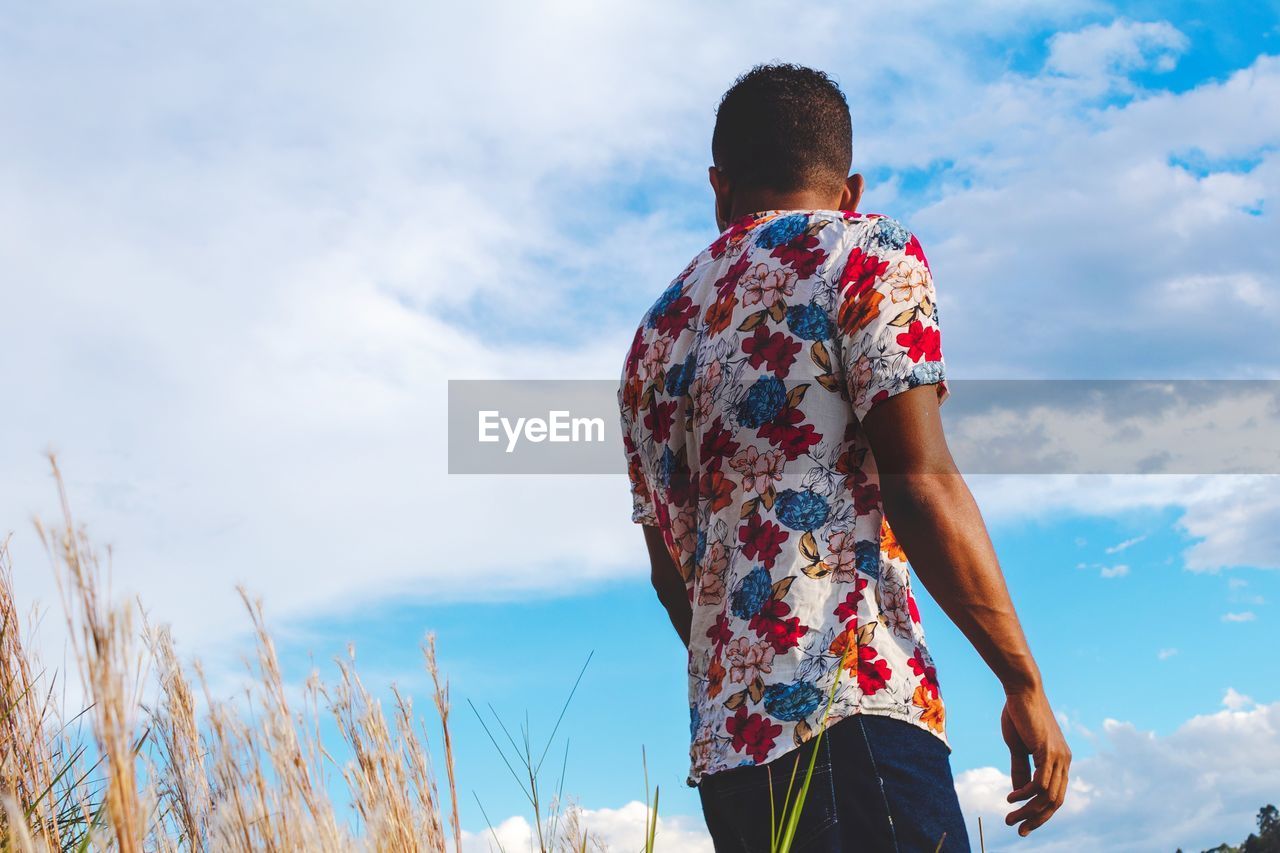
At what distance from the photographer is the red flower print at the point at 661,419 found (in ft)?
6.59

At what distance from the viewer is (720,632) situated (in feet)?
5.87

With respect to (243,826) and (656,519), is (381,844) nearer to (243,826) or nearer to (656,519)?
(243,826)

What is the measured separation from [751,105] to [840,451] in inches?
31.3

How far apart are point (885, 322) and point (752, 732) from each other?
0.68m

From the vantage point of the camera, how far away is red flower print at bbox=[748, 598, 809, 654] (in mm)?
1667

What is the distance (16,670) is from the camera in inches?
125

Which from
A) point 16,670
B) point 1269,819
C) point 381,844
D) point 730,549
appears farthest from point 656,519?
point 1269,819

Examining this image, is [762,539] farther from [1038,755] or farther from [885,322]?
[1038,755]

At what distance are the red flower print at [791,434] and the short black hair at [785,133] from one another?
21.1 inches

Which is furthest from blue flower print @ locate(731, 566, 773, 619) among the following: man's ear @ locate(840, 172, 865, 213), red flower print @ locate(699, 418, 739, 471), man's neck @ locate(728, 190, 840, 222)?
man's ear @ locate(840, 172, 865, 213)

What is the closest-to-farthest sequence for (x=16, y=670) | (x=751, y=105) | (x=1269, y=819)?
(x=751, y=105), (x=16, y=670), (x=1269, y=819)

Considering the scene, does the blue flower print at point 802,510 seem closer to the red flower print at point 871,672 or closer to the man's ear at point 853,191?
the red flower print at point 871,672

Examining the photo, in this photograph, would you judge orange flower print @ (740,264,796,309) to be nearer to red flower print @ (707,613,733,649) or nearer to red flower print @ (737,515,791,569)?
red flower print @ (737,515,791,569)

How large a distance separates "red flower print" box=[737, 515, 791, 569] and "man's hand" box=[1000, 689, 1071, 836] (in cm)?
47
